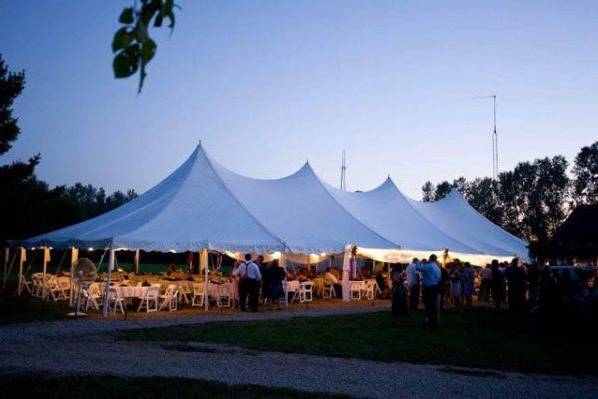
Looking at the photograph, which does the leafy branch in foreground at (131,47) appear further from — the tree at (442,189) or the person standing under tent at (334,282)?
the tree at (442,189)

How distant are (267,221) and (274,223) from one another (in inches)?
9.1

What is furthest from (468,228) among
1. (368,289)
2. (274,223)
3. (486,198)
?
(486,198)

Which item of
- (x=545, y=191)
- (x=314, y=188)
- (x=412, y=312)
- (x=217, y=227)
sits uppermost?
(x=545, y=191)

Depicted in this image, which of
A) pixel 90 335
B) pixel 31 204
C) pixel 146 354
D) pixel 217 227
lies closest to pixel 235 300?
pixel 217 227

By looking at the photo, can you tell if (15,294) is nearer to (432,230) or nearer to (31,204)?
(31,204)

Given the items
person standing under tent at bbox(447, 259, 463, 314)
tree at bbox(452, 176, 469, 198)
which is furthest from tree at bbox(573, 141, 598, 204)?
person standing under tent at bbox(447, 259, 463, 314)

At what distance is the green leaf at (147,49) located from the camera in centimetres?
194

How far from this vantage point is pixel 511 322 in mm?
14422

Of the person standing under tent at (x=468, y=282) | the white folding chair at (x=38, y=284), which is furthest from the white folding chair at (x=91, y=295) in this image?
the person standing under tent at (x=468, y=282)

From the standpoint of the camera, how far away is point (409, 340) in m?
10.7

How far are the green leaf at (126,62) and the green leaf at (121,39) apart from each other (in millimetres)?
16

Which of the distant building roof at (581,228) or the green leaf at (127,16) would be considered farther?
the distant building roof at (581,228)

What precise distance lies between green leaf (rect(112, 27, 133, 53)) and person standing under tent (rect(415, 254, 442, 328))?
11.4 meters

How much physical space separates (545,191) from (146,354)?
162 feet
